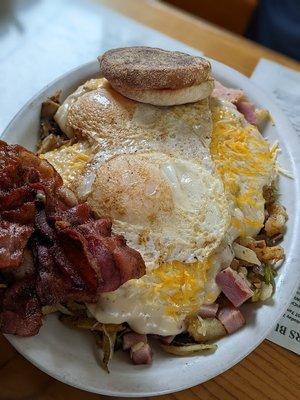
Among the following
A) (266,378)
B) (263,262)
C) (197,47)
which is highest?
(197,47)

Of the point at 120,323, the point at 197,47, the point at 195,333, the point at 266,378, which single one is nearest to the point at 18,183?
the point at 120,323

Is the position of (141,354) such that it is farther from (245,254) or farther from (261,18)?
(261,18)

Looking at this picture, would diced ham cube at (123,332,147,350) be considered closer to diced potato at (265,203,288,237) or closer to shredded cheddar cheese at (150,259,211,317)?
shredded cheddar cheese at (150,259,211,317)

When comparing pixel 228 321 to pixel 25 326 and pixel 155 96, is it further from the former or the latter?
pixel 155 96

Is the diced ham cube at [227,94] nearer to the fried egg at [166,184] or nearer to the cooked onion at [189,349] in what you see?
the fried egg at [166,184]

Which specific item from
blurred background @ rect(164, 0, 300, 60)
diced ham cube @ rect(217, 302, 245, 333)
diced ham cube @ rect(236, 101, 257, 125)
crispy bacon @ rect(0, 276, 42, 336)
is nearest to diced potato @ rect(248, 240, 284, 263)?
diced ham cube @ rect(217, 302, 245, 333)
